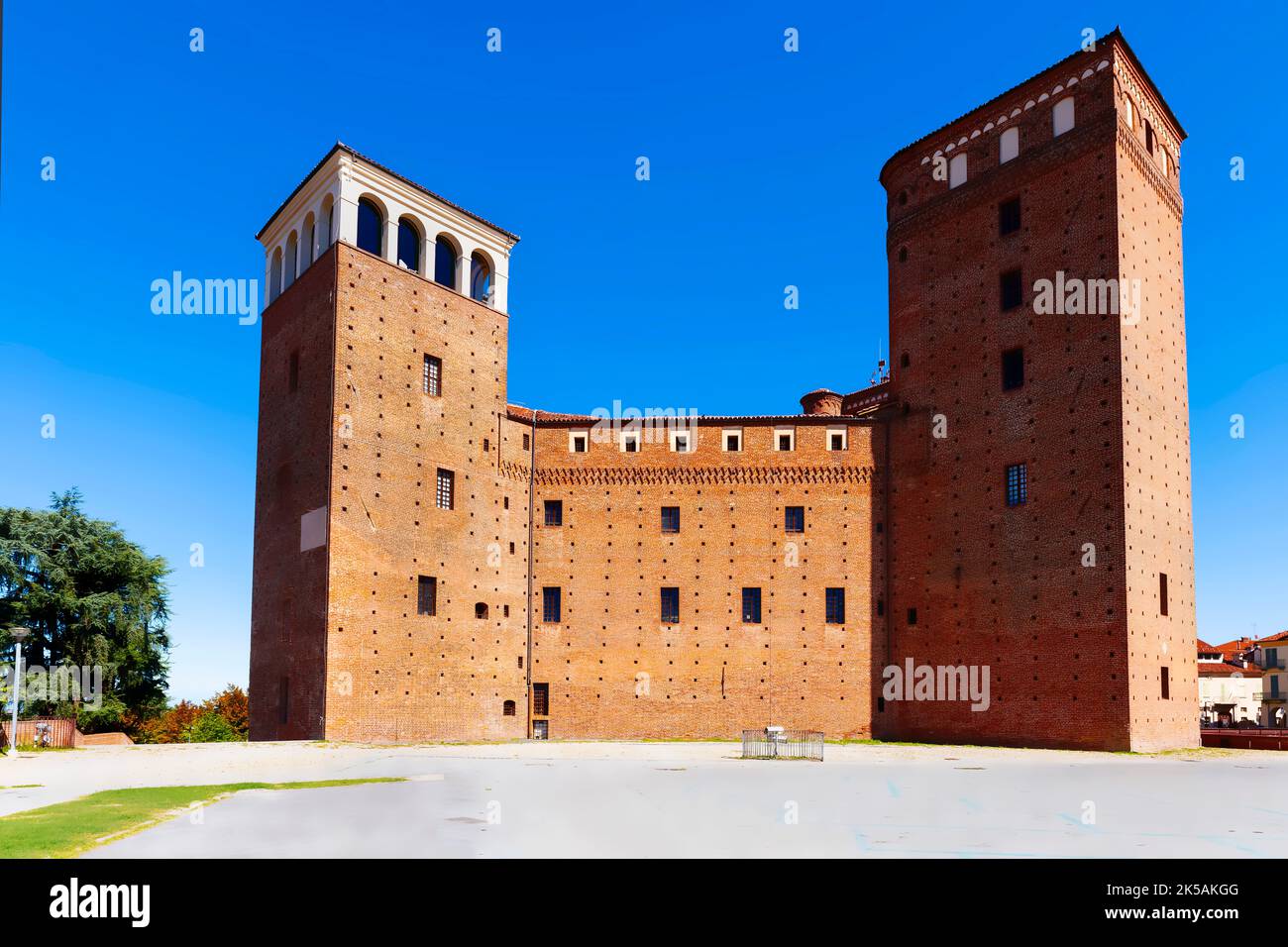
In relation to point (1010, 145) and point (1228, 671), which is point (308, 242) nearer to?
point (1010, 145)

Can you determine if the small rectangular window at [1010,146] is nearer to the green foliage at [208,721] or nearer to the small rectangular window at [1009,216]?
the small rectangular window at [1009,216]

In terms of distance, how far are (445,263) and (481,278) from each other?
180 cm

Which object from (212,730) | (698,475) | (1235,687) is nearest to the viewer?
(698,475)

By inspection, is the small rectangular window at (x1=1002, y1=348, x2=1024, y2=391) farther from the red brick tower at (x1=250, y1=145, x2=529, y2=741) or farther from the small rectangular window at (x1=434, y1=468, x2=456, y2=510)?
the small rectangular window at (x1=434, y1=468, x2=456, y2=510)

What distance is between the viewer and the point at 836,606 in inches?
1420

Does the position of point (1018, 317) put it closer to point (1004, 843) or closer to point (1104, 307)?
point (1104, 307)

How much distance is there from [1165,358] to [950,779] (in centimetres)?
2138

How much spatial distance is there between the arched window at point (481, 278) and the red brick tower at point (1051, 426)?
612 inches

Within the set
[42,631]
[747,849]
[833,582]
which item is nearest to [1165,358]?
[833,582]

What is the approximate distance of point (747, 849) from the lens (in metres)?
9.34

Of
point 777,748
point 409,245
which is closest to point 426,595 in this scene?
point 409,245

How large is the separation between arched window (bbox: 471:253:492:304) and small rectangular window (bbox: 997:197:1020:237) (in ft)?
60.1

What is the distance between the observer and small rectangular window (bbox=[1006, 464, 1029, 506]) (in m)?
32.5

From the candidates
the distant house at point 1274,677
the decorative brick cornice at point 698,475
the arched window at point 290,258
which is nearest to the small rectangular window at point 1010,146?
the decorative brick cornice at point 698,475
